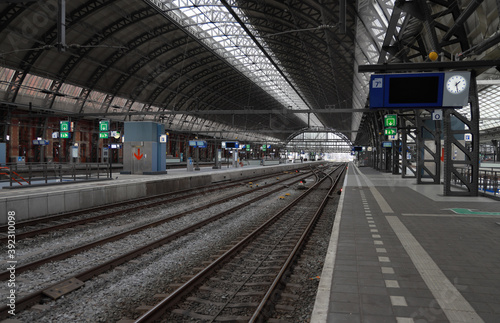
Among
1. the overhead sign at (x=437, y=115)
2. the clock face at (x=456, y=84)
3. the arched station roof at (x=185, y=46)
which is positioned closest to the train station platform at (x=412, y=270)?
the clock face at (x=456, y=84)

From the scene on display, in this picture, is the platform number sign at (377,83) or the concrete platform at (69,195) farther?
the concrete platform at (69,195)

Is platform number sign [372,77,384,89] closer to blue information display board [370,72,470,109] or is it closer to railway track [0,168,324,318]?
blue information display board [370,72,470,109]

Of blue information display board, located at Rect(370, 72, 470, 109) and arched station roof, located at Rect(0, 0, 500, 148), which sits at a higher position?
arched station roof, located at Rect(0, 0, 500, 148)

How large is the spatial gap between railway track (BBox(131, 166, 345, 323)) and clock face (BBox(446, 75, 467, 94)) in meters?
6.41

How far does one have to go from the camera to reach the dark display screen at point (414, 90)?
1025cm

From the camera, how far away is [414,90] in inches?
409

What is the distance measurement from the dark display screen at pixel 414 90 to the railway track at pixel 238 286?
212 inches

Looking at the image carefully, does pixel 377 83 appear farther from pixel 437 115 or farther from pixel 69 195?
pixel 69 195

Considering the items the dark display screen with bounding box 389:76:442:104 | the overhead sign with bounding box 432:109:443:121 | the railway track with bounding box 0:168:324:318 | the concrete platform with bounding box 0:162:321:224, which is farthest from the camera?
the overhead sign with bounding box 432:109:443:121

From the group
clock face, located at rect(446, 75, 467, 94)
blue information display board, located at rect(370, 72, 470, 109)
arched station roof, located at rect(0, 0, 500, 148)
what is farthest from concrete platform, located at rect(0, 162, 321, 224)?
clock face, located at rect(446, 75, 467, 94)

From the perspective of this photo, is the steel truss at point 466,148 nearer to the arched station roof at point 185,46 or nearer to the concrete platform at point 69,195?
the arched station roof at point 185,46

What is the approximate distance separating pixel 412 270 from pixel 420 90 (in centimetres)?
690

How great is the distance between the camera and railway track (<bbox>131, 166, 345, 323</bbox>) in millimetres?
4648

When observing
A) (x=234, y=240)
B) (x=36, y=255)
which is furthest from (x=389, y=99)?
(x=36, y=255)
